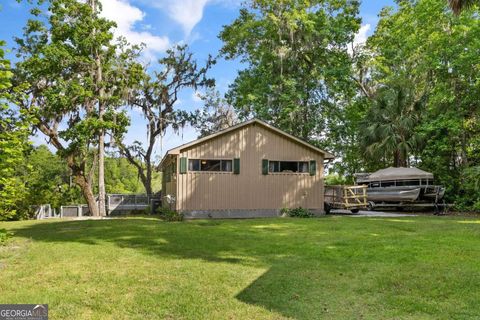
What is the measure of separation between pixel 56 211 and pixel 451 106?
23.8 meters

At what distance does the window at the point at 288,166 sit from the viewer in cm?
1789

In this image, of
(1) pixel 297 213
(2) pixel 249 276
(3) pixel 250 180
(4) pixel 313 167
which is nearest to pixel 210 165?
(3) pixel 250 180

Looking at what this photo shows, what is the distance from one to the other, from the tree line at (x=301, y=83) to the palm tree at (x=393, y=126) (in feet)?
0.22

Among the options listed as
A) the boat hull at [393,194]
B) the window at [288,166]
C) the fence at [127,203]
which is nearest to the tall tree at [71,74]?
the fence at [127,203]

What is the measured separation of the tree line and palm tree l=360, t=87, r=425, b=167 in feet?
0.22

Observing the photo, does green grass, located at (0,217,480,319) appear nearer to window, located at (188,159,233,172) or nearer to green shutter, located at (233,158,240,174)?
window, located at (188,159,233,172)

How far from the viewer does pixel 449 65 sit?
19859mm

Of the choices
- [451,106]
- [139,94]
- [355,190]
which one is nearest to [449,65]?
[451,106]

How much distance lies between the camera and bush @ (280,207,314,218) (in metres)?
17.5

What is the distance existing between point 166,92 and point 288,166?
49.8 ft

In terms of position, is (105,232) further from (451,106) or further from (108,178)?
(108,178)

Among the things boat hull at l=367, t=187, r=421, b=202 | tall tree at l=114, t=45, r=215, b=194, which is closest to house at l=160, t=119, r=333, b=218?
boat hull at l=367, t=187, r=421, b=202

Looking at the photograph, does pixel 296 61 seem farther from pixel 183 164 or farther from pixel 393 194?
pixel 183 164

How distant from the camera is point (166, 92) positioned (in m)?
29.3
